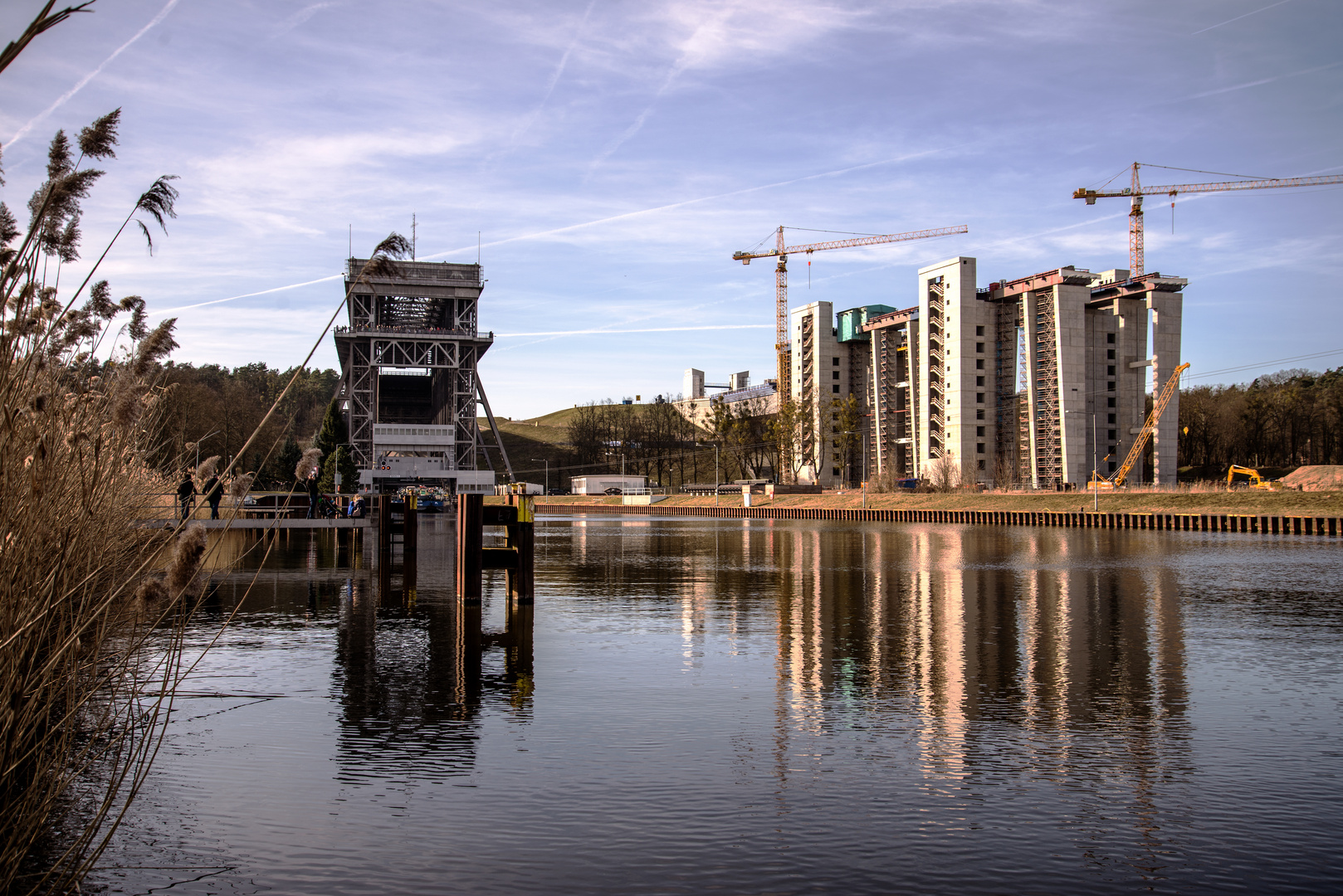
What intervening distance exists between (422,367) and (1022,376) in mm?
63475

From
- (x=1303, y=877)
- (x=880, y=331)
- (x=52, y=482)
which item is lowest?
(x=1303, y=877)

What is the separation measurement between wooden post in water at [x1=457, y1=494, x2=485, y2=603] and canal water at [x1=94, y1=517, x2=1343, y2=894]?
2.59 feet

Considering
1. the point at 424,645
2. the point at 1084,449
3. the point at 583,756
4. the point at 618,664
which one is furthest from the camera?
the point at 1084,449

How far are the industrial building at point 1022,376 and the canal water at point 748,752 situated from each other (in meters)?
79.1

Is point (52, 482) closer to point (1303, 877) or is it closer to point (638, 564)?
point (1303, 877)

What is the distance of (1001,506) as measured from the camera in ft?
233

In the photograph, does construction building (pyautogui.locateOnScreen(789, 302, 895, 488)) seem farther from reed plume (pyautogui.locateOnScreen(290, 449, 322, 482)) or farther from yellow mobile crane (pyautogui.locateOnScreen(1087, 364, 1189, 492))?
reed plume (pyautogui.locateOnScreen(290, 449, 322, 482))

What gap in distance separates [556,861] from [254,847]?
1984 millimetres

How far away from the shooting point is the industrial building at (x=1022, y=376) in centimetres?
10200

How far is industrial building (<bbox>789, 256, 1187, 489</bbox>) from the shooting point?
102000mm

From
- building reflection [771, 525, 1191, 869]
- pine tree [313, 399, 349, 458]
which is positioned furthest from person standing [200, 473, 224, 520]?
pine tree [313, 399, 349, 458]

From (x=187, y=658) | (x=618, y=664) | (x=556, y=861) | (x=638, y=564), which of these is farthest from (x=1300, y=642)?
(x=638, y=564)

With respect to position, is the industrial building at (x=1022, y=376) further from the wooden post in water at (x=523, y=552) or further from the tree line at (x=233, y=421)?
the wooden post in water at (x=523, y=552)

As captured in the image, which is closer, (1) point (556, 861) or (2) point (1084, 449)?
(1) point (556, 861)
